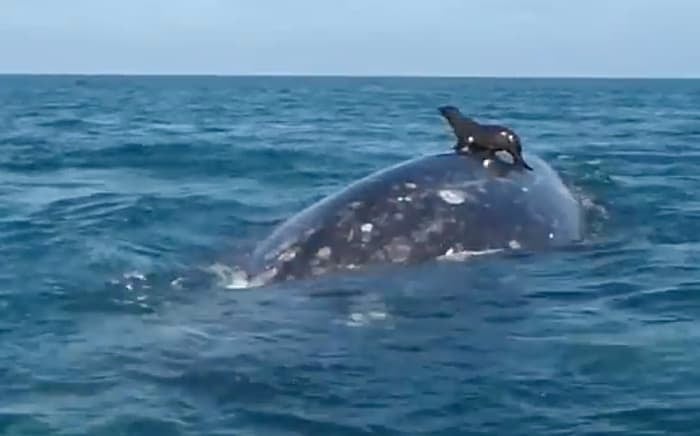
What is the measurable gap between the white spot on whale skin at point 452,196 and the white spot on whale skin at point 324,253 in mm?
1333

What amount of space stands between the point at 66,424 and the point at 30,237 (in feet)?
25.7

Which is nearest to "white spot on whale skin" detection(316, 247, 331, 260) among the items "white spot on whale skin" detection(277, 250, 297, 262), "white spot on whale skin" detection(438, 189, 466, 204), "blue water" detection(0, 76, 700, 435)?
"white spot on whale skin" detection(277, 250, 297, 262)

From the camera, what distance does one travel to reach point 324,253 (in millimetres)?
11719

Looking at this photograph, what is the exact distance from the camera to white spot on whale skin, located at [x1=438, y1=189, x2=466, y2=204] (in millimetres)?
12422

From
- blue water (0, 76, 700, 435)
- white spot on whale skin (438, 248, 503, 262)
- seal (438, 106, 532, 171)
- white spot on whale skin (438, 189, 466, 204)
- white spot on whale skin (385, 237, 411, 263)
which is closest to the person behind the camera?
blue water (0, 76, 700, 435)

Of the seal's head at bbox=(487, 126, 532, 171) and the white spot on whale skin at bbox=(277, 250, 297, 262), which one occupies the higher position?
the seal's head at bbox=(487, 126, 532, 171)

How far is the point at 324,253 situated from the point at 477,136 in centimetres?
265

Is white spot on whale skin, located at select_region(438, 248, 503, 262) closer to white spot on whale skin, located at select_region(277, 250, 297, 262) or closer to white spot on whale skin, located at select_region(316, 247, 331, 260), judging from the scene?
white spot on whale skin, located at select_region(316, 247, 331, 260)

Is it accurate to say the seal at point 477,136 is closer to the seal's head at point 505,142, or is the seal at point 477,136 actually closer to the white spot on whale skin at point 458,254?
the seal's head at point 505,142

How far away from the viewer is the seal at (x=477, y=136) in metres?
13.5

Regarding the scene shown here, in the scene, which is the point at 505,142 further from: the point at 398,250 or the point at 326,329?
the point at 326,329

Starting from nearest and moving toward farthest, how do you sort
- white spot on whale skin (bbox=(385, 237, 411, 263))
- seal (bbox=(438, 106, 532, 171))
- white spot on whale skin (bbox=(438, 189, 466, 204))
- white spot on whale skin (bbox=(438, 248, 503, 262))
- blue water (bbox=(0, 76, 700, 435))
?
blue water (bbox=(0, 76, 700, 435)), white spot on whale skin (bbox=(385, 237, 411, 263)), white spot on whale skin (bbox=(438, 248, 503, 262)), white spot on whale skin (bbox=(438, 189, 466, 204)), seal (bbox=(438, 106, 532, 171))

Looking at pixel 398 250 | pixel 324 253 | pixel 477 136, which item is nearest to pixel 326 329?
pixel 324 253

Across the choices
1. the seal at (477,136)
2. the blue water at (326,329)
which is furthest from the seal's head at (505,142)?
the blue water at (326,329)
